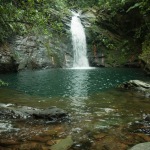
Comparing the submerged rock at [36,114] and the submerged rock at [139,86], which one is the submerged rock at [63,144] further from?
the submerged rock at [139,86]

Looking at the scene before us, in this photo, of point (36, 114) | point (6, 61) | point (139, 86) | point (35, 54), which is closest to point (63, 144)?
point (36, 114)

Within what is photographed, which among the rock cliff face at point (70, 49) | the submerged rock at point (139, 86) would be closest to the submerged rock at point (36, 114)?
the submerged rock at point (139, 86)

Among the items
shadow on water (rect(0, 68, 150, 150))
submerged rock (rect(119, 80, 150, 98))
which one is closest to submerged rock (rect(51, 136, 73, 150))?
shadow on water (rect(0, 68, 150, 150))

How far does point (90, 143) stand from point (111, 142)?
0.55 meters

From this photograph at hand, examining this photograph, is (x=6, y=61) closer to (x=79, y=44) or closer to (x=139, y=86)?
(x=79, y=44)

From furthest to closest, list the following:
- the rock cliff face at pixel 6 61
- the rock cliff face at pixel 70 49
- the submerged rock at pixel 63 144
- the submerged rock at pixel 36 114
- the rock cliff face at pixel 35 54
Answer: the rock cliff face at pixel 70 49 → the rock cliff face at pixel 35 54 → the rock cliff face at pixel 6 61 → the submerged rock at pixel 36 114 → the submerged rock at pixel 63 144

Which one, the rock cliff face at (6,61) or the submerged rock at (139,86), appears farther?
the rock cliff face at (6,61)

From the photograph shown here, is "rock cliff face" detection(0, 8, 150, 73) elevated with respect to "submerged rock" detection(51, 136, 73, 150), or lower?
elevated

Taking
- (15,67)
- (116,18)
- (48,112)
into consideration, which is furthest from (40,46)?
(48,112)

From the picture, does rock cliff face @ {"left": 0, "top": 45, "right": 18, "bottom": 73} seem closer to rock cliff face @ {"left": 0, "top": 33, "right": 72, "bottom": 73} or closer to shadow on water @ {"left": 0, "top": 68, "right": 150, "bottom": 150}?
rock cliff face @ {"left": 0, "top": 33, "right": 72, "bottom": 73}

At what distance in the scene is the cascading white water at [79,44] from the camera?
32594 millimetres

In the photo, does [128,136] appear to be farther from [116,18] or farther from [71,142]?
[116,18]

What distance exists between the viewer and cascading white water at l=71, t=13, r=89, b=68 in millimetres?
32594

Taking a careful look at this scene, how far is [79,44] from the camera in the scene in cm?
3359
